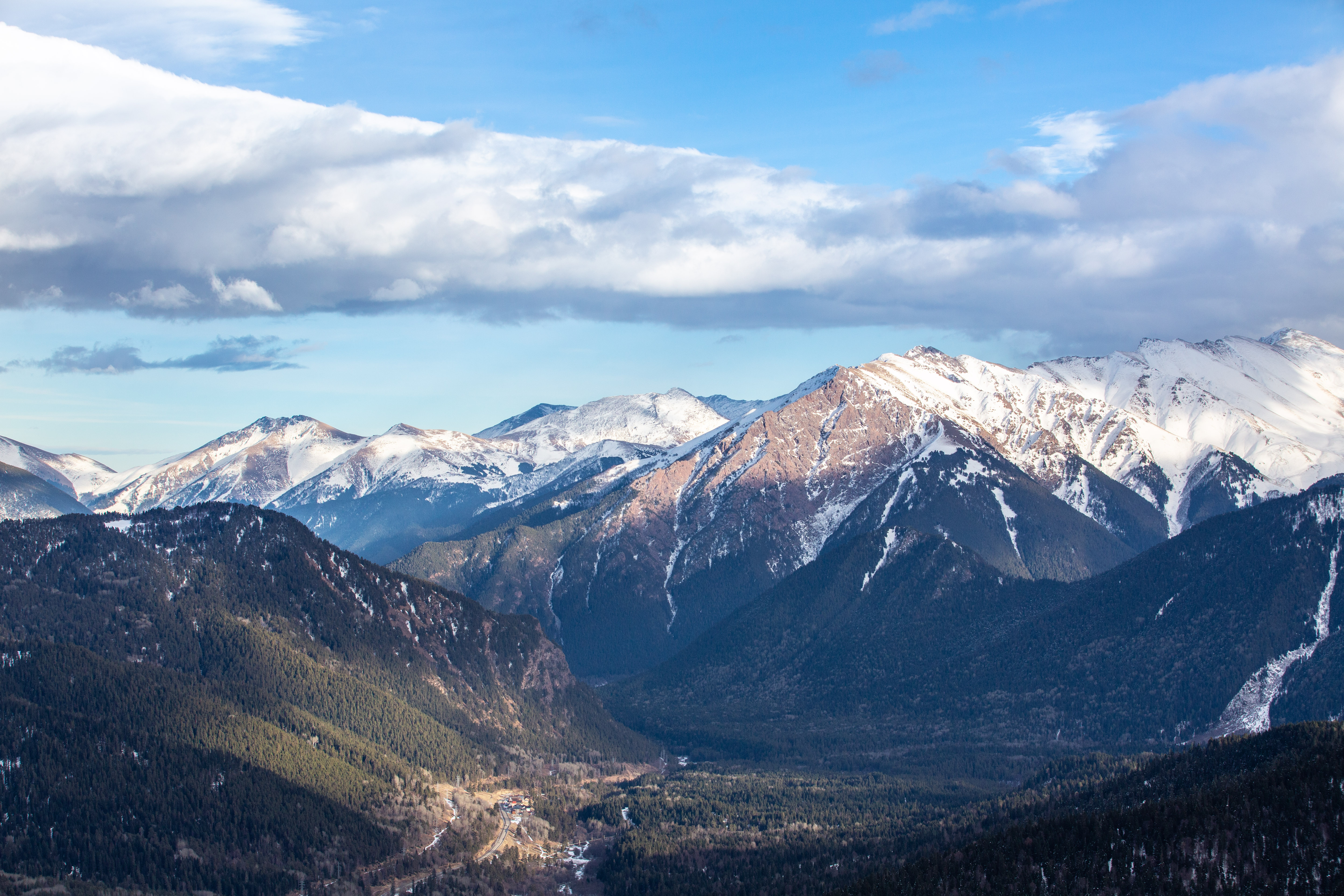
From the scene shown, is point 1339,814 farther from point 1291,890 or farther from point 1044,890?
point 1044,890

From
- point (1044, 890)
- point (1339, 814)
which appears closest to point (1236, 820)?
point (1339, 814)

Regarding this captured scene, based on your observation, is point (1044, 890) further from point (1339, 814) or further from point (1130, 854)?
point (1339, 814)

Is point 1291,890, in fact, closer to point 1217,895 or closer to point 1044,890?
point 1217,895

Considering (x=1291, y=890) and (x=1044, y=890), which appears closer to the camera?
(x=1291, y=890)

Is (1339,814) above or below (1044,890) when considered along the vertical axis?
above

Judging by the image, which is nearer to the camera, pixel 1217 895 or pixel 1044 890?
pixel 1217 895

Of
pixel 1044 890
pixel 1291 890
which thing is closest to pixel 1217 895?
pixel 1291 890

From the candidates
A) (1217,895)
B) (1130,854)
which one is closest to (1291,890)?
(1217,895)
